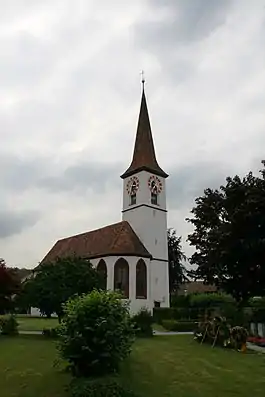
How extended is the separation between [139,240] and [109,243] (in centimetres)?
313

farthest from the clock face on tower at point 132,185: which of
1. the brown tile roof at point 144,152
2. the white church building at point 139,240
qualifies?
the brown tile roof at point 144,152

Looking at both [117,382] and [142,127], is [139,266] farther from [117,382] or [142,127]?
[117,382]

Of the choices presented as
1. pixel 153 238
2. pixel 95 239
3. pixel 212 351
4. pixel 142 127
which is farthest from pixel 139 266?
pixel 212 351

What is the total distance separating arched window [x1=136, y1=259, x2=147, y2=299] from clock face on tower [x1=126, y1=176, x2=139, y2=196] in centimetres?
913

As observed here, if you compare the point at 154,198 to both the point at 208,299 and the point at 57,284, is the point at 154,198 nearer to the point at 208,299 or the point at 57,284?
the point at 208,299

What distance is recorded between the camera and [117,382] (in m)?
9.23

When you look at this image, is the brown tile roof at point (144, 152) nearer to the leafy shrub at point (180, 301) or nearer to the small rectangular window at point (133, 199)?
the small rectangular window at point (133, 199)

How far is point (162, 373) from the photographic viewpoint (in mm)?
12023

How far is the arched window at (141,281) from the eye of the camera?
4244cm

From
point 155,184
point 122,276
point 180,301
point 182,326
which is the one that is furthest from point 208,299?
point 155,184

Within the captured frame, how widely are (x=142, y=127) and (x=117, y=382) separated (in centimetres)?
4388

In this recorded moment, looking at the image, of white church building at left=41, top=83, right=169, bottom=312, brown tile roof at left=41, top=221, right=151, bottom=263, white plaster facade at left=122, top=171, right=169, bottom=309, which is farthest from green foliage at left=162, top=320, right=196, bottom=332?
brown tile roof at left=41, top=221, right=151, bottom=263

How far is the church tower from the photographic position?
44812mm

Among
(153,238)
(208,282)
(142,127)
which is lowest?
(208,282)
